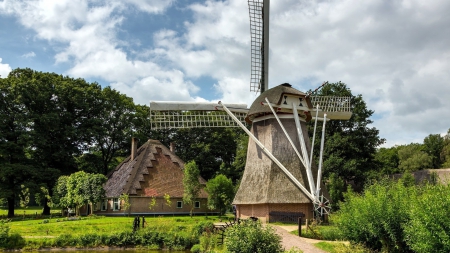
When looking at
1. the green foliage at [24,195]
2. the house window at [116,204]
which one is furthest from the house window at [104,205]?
the green foliage at [24,195]

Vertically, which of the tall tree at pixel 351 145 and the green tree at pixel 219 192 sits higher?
the tall tree at pixel 351 145

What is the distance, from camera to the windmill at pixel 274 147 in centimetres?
2167

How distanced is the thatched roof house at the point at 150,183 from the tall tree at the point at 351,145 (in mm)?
12444

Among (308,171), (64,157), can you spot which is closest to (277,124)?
(308,171)

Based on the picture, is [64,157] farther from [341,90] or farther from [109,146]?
[341,90]

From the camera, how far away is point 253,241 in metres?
12.7

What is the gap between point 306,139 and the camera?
79.6ft

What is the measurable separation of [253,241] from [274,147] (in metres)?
11.0

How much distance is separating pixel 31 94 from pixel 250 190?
2578 centimetres

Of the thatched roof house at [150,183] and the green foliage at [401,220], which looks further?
the thatched roof house at [150,183]

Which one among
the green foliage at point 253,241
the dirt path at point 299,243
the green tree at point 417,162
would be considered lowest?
the dirt path at point 299,243

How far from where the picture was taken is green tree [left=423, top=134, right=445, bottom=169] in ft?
217

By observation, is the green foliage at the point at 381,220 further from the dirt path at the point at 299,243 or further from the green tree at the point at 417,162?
the green tree at the point at 417,162

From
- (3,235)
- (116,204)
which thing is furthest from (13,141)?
(3,235)
